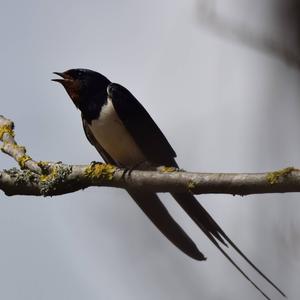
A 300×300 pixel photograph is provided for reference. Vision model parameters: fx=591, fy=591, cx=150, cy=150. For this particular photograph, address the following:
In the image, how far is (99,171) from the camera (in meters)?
2.55

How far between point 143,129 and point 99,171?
108 cm

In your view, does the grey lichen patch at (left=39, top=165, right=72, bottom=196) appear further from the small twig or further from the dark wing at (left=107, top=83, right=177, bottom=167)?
the dark wing at (left=107, top=83, right=177, bottom=167)

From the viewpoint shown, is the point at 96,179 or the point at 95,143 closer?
the point at 96,179

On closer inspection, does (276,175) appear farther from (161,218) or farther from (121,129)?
(121,129)

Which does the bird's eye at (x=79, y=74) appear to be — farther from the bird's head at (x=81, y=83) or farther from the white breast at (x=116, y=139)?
the white breast at (x=116, y=139)

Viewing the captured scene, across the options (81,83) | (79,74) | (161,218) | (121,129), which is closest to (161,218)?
(161,218)

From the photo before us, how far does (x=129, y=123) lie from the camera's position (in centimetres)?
357

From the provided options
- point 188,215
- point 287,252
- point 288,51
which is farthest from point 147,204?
point 288,51

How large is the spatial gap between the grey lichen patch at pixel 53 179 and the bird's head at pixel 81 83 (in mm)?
1342

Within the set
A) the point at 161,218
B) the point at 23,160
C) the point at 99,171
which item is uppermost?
the point at 23,160

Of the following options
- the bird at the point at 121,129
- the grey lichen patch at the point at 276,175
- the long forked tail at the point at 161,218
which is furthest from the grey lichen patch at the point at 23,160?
the grey lichen patch at the point at 276,175

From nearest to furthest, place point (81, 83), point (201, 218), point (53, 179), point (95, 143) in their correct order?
1. point (53, 179)
2. point (201, 218)
3. point (95, 143)
4. point (81, 83)

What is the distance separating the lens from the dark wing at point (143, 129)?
350 cm

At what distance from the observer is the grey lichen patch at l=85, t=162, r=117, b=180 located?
249cm
